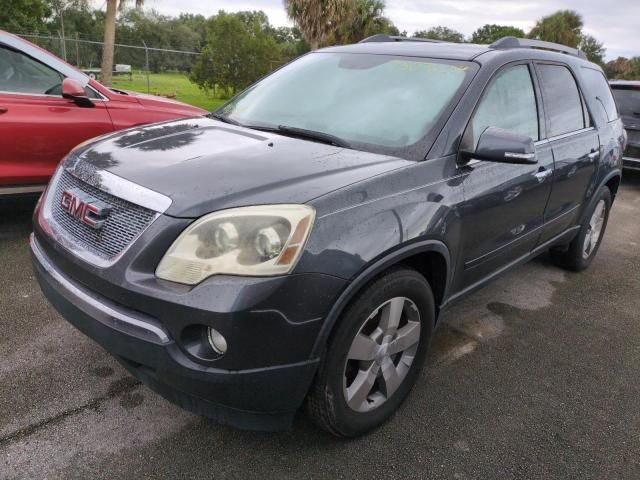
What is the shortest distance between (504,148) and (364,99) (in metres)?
0.83

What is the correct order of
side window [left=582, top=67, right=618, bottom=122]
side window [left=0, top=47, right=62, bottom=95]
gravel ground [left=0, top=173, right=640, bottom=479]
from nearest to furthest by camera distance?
gravel ground [left=0, top=173, right=640, bottom=479] < side window [left=582, top=67, right=618, bottom=122] < side window [left=0, top=47, right=62, bottom=95]

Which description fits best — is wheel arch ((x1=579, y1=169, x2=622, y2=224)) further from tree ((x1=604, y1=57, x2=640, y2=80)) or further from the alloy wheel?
tree ((x1=604, y1=57, x2=640, y2=80))

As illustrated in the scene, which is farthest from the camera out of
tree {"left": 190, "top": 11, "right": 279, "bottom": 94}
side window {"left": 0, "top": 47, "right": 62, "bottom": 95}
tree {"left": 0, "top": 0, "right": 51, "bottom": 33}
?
tree {"left": 0, "top": 0, "right": 51, "bottom": 33}

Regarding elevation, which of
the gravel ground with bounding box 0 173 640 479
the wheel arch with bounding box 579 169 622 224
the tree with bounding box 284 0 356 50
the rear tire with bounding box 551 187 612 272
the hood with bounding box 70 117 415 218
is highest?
the tree with bounding box 284 0 356 50

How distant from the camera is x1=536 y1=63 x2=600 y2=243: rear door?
3.49 meters

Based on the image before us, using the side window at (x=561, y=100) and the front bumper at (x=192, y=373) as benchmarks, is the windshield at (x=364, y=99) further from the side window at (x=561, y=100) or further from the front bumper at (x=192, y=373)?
the front bumper at (x=192, y=373)

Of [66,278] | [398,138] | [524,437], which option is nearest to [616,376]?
[524,437]

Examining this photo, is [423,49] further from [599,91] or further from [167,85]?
[167,85]

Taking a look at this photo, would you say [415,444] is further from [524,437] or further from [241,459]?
[241,459]

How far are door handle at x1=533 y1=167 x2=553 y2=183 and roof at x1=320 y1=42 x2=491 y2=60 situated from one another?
78 cm

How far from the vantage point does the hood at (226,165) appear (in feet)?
6.67

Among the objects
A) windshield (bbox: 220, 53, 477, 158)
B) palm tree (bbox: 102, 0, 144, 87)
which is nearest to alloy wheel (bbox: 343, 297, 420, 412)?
windshield (bbox: 220, 53, 477, 158)

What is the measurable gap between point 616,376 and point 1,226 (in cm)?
488

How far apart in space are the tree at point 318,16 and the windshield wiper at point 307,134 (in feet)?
61.4
